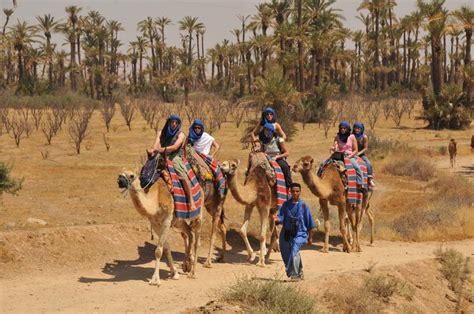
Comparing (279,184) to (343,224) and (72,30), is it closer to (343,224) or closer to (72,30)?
(343,224)

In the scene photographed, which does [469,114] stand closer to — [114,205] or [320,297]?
[114,205]

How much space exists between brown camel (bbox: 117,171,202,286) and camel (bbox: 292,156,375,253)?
7.77ft

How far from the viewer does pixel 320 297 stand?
9.48m

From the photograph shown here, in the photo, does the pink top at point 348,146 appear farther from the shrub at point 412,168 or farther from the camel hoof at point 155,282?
the shrub at point 412,168

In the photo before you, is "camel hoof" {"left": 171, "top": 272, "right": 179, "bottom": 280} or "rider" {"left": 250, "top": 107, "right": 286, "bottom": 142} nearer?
"camel hoof" {"left": 171, "top": 272, "right": 179, "bottom": 280}

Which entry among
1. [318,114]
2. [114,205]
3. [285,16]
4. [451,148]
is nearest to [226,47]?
[285,16]

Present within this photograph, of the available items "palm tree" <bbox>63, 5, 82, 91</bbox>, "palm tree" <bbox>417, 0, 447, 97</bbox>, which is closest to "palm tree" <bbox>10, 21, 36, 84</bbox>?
"palm tree" <bbox>63, 5, 82, 91</bbox>

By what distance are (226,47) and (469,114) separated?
50.2 meters

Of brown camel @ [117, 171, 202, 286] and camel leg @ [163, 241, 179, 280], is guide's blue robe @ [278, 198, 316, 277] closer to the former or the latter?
brown camel @ [117, 171, 202, 286]

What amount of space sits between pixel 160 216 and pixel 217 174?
5.98 feet

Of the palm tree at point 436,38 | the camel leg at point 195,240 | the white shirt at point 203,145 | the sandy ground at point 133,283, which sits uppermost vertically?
the palm tree at point 436,38

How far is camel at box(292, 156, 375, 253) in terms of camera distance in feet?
40.0

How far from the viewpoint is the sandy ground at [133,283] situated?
28.5 ft

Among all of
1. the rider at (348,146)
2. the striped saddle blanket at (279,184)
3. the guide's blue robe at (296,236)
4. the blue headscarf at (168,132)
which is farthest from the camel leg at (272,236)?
the blue headscarf at (168,132)
